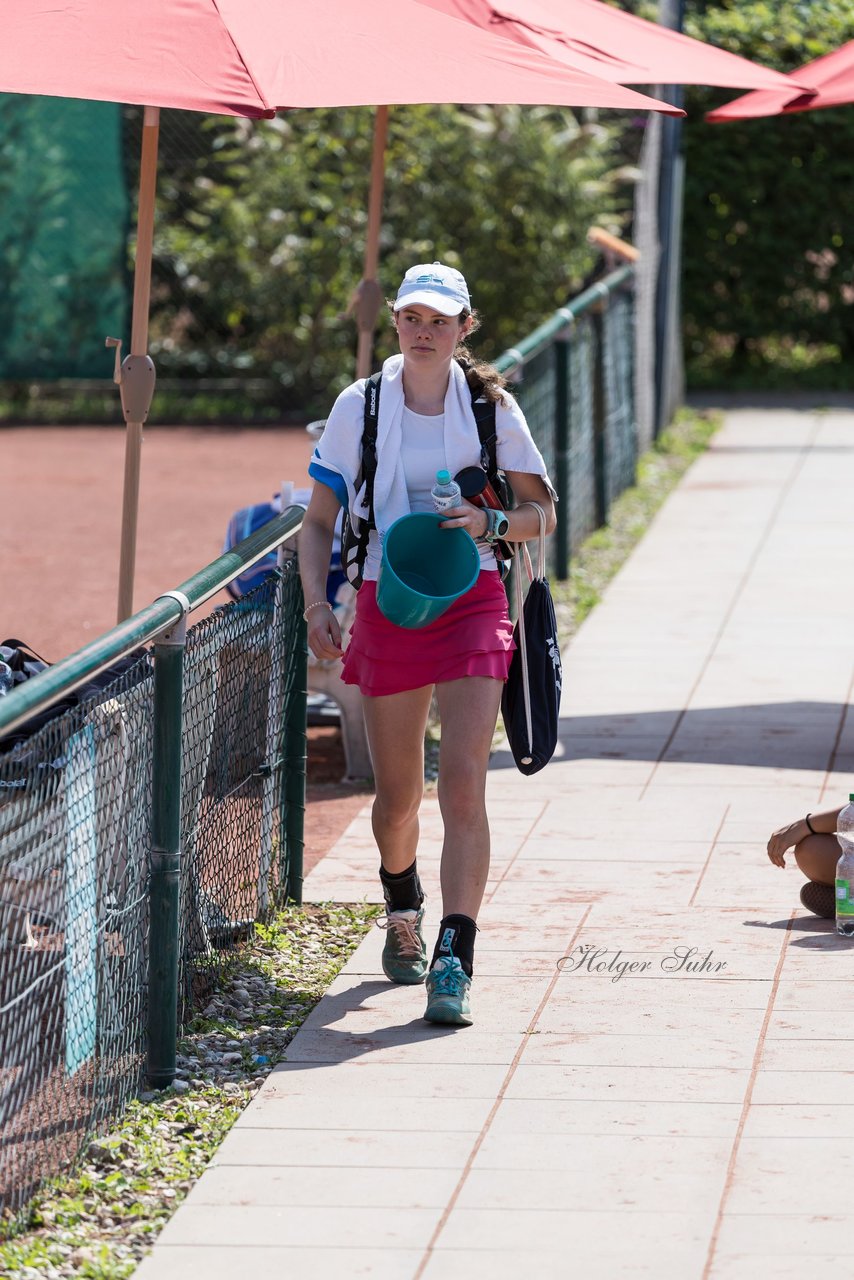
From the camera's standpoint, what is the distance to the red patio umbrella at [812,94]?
7078 millimetres

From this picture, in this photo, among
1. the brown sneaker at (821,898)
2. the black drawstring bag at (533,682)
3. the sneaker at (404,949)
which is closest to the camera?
the black drawstring bag at (533,682)

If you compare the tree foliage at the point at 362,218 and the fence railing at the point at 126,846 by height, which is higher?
the tree foliage at the point at 362,218

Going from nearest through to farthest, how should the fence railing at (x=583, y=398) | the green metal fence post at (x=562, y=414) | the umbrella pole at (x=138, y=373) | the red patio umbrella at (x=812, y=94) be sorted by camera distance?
the umbrella pole at (x=138, y=373), the red patio umbrella at (x=812, y=94), the fence railing at (x=583, y=398), the green metal fence post at (x=562, y=414)

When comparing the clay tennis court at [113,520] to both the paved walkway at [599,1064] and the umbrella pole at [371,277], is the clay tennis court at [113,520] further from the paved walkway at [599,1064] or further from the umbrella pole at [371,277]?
the umbrella pole at [371,277]

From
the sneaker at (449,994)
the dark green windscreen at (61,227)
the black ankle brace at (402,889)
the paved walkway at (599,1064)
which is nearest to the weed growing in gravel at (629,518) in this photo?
the paved walkway at (599,1064)

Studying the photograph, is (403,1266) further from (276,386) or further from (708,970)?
(276,386)

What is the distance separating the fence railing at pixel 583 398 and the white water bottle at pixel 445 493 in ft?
11.0

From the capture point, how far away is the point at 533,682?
4902 mm

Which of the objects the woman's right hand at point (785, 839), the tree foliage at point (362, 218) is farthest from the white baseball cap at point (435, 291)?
the tree foliage at point (362, 218)

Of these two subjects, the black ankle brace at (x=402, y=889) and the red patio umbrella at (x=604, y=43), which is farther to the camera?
the red patio umbrella at (x=604, y=43)

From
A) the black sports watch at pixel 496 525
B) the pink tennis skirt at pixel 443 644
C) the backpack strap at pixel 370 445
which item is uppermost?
the backpack strap at pixel 370 445

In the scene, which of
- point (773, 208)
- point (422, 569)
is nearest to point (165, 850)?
point (422, 569)

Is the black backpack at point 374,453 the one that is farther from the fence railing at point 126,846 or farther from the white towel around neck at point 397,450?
the fence railing at point 126,846

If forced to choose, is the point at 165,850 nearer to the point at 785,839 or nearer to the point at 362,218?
the point at 785,839
